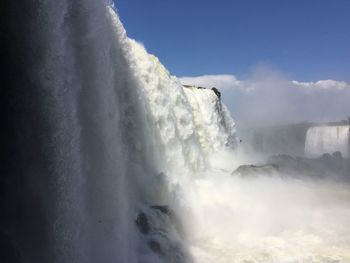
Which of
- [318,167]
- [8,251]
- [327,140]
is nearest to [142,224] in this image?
[8,251]

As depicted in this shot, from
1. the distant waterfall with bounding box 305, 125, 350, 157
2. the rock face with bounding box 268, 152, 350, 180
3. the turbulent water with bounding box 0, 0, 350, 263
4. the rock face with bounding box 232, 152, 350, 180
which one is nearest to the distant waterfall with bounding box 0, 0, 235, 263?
the turbulent water with bounding box 0, 0, 350, 263

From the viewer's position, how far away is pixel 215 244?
13312mm

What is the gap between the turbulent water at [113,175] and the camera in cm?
755

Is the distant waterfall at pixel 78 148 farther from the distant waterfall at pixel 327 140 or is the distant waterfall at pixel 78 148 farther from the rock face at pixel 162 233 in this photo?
the distant waterfall at pixel 327 140

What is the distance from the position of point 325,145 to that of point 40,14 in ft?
112

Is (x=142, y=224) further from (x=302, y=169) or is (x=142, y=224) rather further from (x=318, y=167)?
(x=318, y=167)

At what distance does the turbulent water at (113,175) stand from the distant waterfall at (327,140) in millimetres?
16181

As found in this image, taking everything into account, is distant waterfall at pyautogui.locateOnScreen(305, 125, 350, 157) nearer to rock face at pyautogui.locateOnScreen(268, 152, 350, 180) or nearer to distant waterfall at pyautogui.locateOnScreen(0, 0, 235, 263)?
rock face at pyautogui.locateOnScreen(268, 152, 350, 180)

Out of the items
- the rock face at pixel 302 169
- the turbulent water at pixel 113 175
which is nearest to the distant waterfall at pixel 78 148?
the turbulent water at pixel 113 175

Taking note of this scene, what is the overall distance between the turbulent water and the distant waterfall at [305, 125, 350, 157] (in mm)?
16181

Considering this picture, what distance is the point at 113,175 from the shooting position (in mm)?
10836

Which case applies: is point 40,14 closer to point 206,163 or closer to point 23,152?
point 23,152

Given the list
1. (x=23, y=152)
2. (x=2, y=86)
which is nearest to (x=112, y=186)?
(x=23, y=152)

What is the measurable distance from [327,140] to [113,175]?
3071 centimetres
